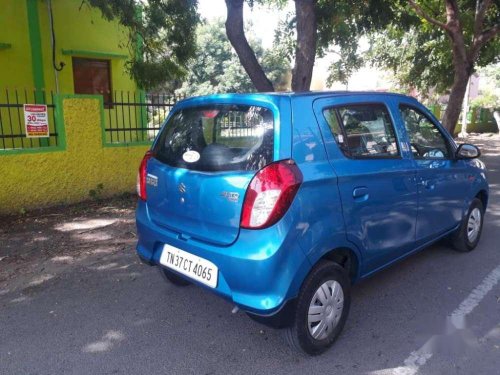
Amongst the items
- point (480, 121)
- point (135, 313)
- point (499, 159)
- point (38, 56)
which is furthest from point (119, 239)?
point (480, 121)

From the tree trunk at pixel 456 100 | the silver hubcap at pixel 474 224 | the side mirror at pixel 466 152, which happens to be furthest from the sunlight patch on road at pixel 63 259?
the tree trunk at pixel 456 100

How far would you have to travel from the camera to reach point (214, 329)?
3.15 metres

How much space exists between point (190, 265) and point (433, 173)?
2.20m

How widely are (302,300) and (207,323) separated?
3.07ft

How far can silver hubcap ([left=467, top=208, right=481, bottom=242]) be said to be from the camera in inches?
180

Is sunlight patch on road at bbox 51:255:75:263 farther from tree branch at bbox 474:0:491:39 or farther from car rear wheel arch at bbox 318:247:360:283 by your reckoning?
tree branch at bbox 474:0:491:39

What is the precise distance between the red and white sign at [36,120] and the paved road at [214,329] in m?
2.70

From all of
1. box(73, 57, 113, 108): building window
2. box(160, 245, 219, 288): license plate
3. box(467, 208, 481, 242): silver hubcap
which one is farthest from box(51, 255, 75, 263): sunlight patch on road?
box(73, 57, 113, 108): building window

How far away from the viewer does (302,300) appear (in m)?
2.62

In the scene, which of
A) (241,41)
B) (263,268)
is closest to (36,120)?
(241,41)

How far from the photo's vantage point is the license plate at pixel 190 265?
2670 mm

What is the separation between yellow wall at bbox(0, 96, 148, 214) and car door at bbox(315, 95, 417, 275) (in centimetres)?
466

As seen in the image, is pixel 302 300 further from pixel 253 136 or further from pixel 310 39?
pixel 310 39

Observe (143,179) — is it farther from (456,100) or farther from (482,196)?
(456,100)
